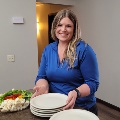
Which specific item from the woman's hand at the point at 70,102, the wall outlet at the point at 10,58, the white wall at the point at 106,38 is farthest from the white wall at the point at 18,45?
the woman's hand at the point at 70,102

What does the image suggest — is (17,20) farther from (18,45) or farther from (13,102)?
(13,102)

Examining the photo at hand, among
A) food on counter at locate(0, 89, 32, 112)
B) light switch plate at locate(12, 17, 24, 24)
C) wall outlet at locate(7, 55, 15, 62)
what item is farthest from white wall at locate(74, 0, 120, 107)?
food on counter at locate(0, 89, 32, 112)

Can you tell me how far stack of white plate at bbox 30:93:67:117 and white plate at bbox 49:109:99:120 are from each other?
0.18ft

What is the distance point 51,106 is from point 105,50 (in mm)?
2628

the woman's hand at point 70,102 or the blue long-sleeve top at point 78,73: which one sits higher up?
the blue long-sleeve top at point 78,73

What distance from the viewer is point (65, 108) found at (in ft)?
3.31

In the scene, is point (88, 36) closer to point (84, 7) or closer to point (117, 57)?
point (84, 7)

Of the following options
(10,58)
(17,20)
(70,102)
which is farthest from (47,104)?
(17,20)

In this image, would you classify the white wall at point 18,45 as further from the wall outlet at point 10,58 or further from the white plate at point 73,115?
the white plate at point 73,115

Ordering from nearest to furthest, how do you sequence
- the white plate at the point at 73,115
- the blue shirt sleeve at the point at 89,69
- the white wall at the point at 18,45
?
the white plate at the point at 73,115, the blue shirt sleeve at the point at 89,69, the white wall at the point at 18,45

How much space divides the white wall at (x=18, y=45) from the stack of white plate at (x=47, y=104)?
1984mm

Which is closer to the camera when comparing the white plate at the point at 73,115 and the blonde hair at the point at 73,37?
the white plate at the point at 73,115

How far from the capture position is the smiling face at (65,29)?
1.32 meters

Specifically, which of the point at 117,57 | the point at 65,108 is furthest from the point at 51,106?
the point at 117,57
